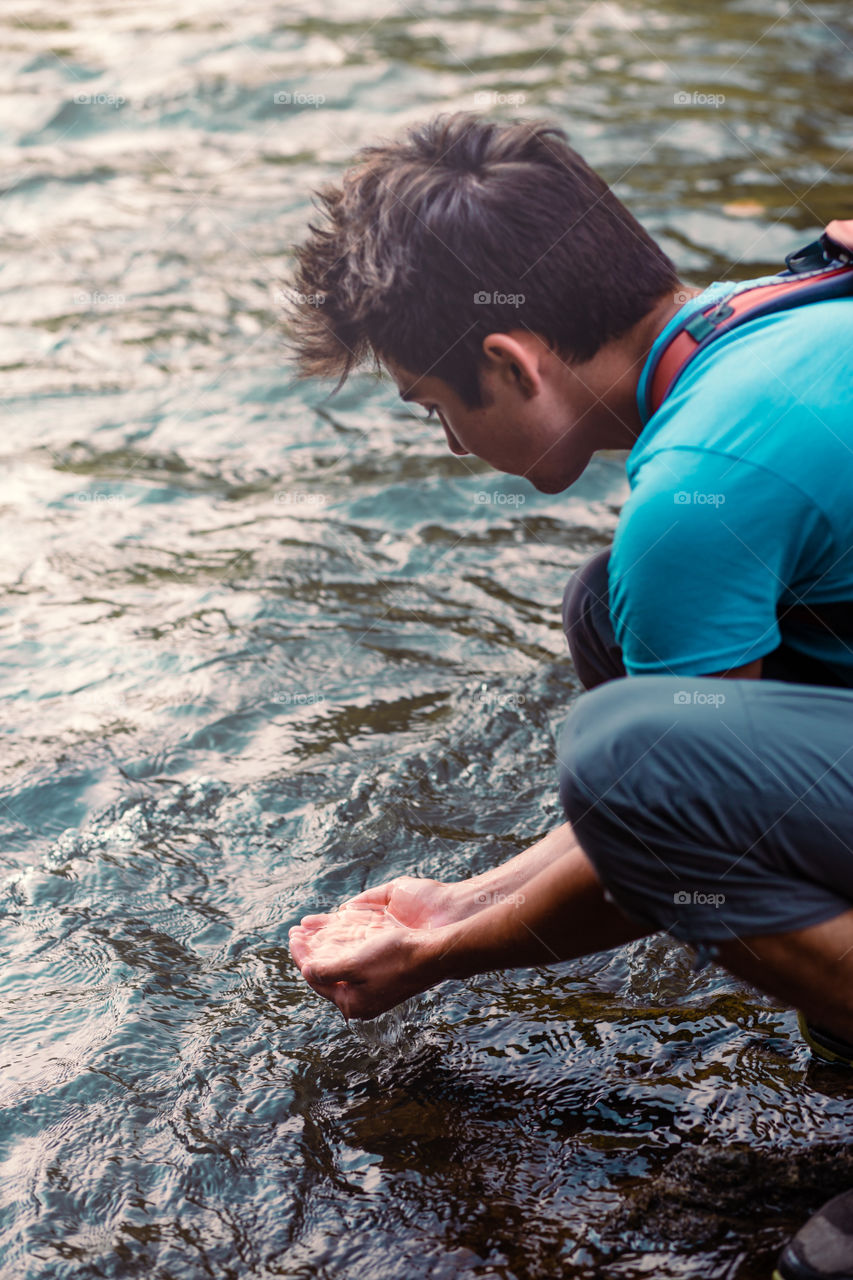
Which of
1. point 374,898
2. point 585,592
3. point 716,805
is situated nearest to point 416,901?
point 374,898

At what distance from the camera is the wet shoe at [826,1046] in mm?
2102

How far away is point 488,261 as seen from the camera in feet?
7.20

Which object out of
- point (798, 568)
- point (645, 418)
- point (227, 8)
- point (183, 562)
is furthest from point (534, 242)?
point (227, 8)

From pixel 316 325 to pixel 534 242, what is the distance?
0.47 m

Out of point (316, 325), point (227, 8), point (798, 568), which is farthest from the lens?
point (227, 8)

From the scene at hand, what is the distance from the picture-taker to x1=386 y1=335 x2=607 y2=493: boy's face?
7.29 ft

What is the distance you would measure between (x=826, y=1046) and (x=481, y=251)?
1417mm

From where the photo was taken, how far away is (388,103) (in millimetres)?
8328

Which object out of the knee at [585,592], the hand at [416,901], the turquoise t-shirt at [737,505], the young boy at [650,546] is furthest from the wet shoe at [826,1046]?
the knee at [585,592]

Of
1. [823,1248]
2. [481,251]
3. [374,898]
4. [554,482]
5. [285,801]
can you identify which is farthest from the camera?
[285,801]

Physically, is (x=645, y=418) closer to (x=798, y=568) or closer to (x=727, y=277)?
(x=798, y=568)

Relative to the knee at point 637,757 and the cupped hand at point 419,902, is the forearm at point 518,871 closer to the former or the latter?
the cupped hand at point 419,902

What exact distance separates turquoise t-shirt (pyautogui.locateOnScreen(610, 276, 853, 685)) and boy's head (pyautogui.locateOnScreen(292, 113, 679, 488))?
395 mm

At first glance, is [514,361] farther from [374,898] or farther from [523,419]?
[374,898]
